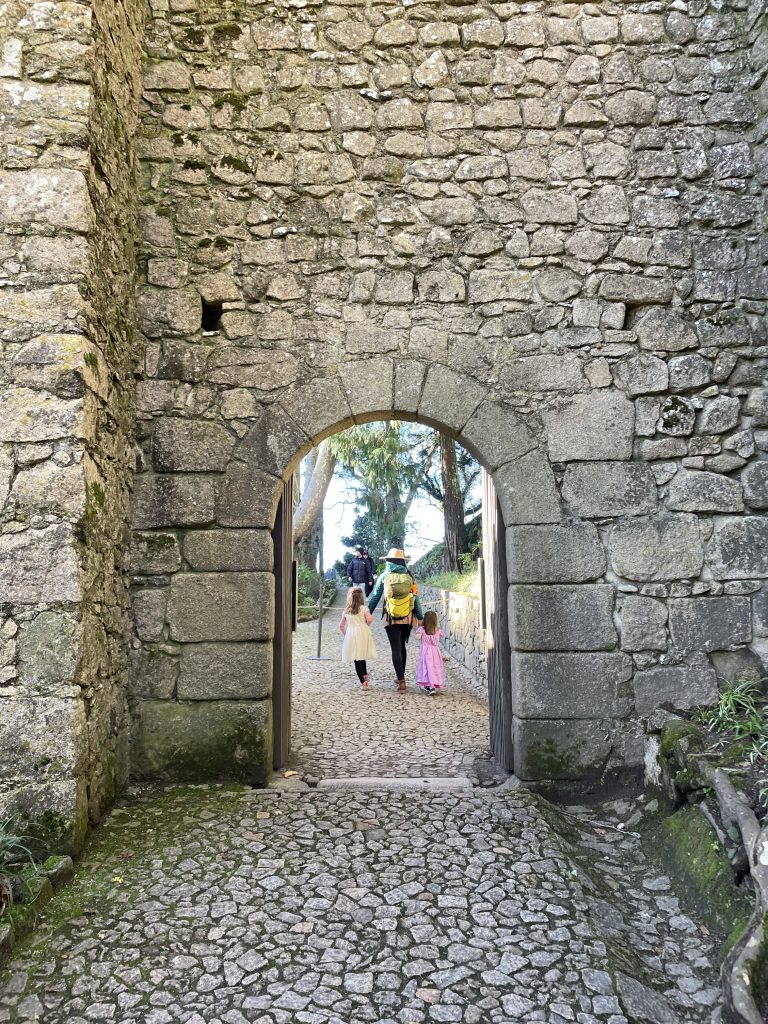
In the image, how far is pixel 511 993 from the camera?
2014mm

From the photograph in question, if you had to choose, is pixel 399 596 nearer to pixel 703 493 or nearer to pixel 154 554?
pixel 154 554

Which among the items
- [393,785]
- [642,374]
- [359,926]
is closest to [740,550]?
[642,374]

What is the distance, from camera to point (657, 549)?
368 cm

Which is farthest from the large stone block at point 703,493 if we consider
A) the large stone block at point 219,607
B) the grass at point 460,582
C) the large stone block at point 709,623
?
the grass at point 460,582

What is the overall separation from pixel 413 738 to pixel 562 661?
1.73m

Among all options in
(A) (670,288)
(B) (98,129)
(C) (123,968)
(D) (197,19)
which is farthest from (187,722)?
(D) (197,19)

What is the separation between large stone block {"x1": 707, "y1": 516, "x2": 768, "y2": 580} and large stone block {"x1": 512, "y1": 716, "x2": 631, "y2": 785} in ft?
3.46

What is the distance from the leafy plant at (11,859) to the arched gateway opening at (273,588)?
929 millimetres

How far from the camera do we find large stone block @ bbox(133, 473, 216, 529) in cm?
368

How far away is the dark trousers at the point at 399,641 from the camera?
6.84 m

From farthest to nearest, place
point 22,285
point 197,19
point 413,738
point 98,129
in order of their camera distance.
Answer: point 413,738 → point 197,19 → point 98,129 → point 22,285

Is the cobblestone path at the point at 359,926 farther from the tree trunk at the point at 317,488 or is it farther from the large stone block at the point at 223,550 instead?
the tree trunk at the point at 317,488

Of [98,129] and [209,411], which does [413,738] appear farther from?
[98,129]

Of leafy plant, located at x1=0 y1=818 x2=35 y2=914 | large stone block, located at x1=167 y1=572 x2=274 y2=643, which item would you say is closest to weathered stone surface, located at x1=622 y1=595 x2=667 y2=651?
large stone block, located at x1=167 y1=572 x2=274 y2=643
